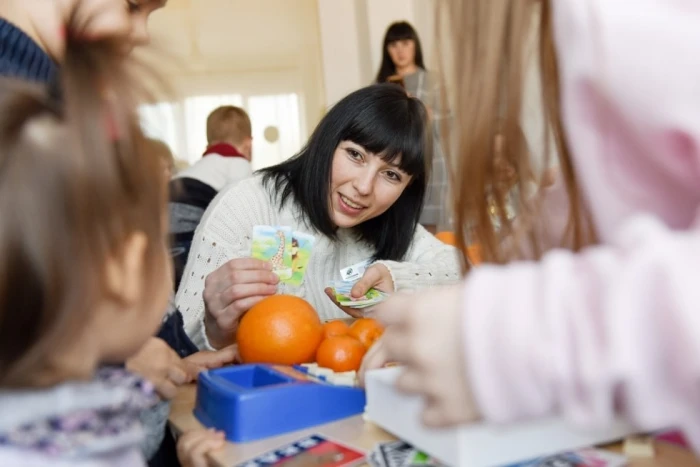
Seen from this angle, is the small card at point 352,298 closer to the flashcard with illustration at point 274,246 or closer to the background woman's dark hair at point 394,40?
the flashcard with illustration at point 274,246

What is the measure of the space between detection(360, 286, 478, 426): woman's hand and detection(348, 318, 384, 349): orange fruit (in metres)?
0.54

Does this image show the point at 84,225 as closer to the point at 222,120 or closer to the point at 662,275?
the point at 662,275

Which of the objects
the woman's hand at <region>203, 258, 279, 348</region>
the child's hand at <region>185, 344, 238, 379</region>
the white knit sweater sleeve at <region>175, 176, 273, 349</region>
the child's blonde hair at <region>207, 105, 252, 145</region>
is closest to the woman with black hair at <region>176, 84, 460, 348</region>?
the white knit sweater sleeve at <region>175, 176, 273, 349</region>

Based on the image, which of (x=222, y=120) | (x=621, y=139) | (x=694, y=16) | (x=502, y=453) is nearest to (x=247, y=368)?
(x=502, y=453)

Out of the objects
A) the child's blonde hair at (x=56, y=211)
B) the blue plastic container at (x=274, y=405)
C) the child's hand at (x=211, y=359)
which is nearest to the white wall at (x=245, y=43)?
the child's hand at (x=211, y=359)

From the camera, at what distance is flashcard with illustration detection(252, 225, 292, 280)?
1467 millimetres

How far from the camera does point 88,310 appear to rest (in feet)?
1.72

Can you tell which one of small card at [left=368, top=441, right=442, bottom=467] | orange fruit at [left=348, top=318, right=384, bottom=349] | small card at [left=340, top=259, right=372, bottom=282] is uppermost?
small card at [left=340, top=259, right=372, bottom=282]

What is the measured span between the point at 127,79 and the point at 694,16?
1.61ft

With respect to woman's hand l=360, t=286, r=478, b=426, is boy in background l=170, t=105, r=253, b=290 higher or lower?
higher

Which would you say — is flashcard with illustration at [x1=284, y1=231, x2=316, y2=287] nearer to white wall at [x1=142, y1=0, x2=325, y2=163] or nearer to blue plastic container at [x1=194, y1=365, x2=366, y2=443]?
blue plastic container at [x1=194, y1=365, x2=366, y2=443]

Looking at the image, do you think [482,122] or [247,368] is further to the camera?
[247,368]

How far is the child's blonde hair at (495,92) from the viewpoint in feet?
2.13

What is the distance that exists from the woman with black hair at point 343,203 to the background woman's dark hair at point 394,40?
6.24 ft
